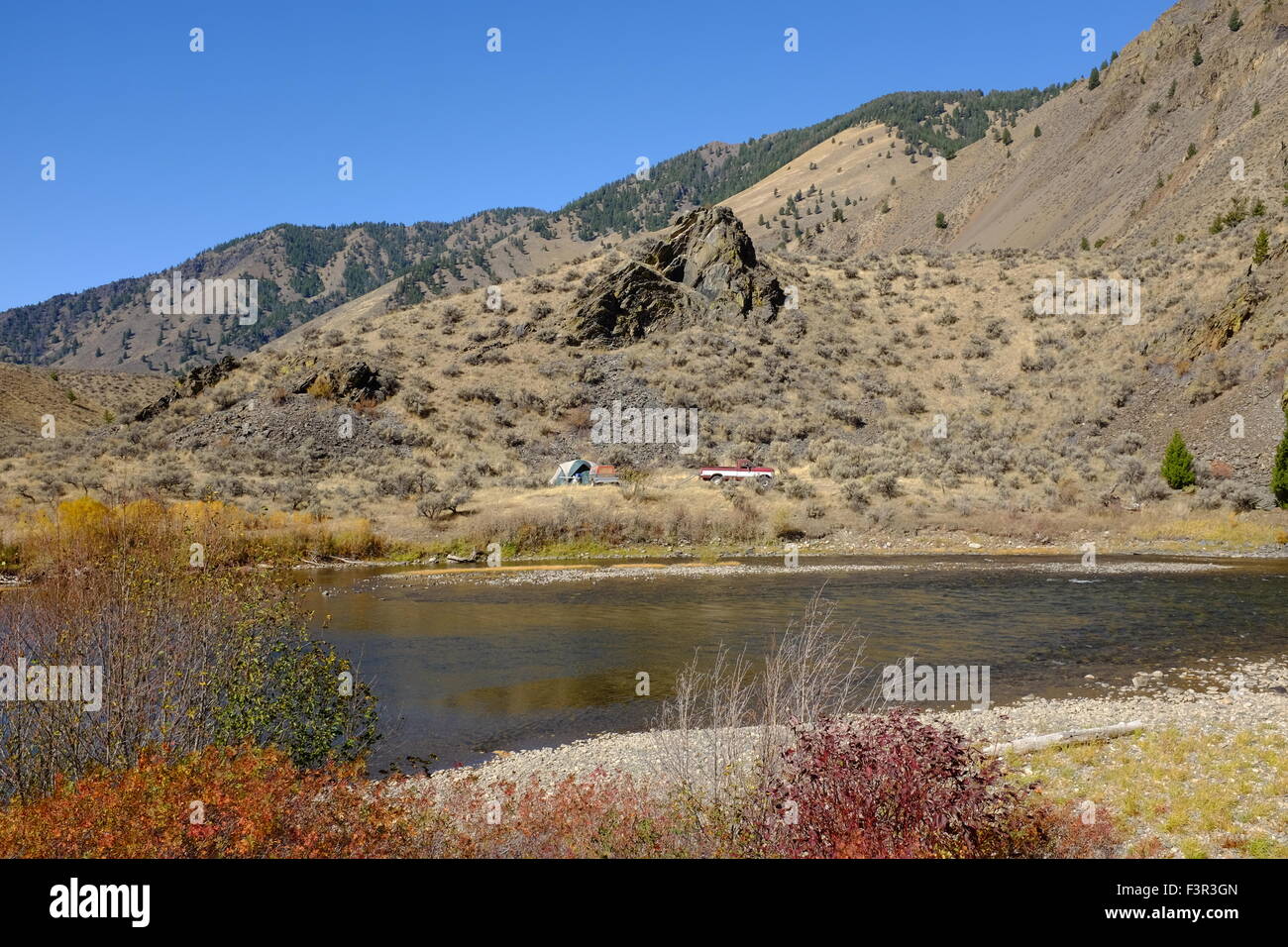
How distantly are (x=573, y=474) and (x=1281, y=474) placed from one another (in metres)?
33.3

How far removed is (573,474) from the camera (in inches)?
1805

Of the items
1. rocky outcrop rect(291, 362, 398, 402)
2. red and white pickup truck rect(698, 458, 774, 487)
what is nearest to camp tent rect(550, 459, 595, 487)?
red and white pickup truck rect(698, 458, 774, 487)

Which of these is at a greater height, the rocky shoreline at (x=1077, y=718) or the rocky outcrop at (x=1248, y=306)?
the rocky outcrop at (x=1248, y=306)

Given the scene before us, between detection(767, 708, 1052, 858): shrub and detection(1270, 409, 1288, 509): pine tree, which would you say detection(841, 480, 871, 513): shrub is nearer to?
detection(1270, 409, 1288, 509): pine tree

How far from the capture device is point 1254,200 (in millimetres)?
68875

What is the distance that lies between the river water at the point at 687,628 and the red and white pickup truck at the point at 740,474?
10.9 meters

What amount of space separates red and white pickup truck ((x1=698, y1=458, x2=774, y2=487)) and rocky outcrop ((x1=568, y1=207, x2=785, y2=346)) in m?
23.6

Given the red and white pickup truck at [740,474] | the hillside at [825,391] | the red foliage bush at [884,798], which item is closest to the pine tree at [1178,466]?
the hillside at [825,391]

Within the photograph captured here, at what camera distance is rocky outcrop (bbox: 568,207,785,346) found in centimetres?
6725

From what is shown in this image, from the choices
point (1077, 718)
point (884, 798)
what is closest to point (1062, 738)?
point (1077, 718)

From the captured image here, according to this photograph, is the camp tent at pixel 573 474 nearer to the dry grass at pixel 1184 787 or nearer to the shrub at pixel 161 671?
the shrub at pixel 161 671

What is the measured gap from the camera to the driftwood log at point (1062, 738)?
11836 mm
